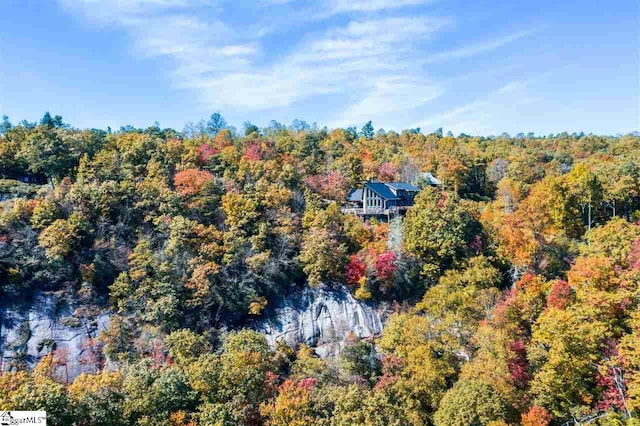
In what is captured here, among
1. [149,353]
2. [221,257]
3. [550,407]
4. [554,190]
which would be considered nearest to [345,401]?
[550,407]

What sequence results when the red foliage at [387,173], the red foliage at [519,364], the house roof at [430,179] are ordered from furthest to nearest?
the red foliage at [387,173], the house roof at [430,179], the red foliage at [519,364]

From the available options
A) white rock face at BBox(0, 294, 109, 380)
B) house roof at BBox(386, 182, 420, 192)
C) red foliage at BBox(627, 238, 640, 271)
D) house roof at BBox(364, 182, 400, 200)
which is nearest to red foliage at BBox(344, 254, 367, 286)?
house roof at BBox(364, 182, 400, 200)

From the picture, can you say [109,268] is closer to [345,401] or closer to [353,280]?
[353,280]

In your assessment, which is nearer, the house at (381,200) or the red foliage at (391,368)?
the red foliage at (391,368)

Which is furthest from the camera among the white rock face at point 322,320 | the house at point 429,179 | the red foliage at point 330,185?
the house at point 429,179

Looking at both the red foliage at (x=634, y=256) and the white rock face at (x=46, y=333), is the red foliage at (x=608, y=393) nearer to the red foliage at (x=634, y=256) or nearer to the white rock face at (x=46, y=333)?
the red foliage at (x=634, y=256)

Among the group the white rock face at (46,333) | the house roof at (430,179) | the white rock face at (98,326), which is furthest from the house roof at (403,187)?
the white rock face at (46,333)

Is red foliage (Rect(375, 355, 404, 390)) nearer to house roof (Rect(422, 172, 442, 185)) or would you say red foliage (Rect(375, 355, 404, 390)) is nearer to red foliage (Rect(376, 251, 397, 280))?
red foliage (Rect(376, 251, 397, 280))
